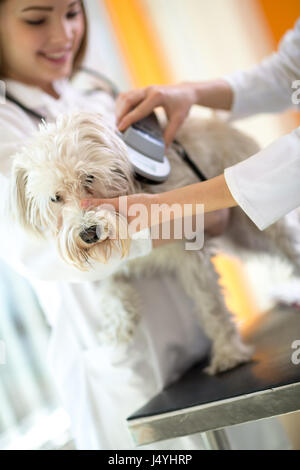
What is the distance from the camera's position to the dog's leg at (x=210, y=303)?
1460 mm

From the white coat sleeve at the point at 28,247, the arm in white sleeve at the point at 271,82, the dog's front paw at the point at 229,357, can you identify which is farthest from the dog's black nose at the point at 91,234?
the arm in white sleeve at the point at 271,82

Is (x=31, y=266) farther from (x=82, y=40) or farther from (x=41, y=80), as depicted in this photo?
(x=82, y=40)

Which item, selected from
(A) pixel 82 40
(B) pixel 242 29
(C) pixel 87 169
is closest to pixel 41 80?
(A) pixel 82 40

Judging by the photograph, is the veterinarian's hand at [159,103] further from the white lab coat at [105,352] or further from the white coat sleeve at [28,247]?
the white coat sleeve at [28,247]

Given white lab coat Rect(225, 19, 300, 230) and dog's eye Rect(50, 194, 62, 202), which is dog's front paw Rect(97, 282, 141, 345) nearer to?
dog's eye Rect(50, 194, 62, 202)

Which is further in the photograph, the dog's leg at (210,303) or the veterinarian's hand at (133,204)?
the dog's leg at (210,303)

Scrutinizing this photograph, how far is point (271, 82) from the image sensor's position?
150 cm

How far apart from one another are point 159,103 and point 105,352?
773 millimetres

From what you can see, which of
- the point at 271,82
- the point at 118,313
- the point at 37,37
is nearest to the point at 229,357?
the point at 118,313

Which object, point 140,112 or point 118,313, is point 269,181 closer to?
point 140,112

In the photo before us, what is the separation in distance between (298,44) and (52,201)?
0.92m

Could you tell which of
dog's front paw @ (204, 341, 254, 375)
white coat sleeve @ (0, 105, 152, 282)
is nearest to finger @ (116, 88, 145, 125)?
white coat sleeve @ (0, 105, 152, 282)

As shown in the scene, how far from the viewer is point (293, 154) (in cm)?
96

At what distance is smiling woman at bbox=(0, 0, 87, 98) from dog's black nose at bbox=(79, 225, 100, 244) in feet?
2.17
